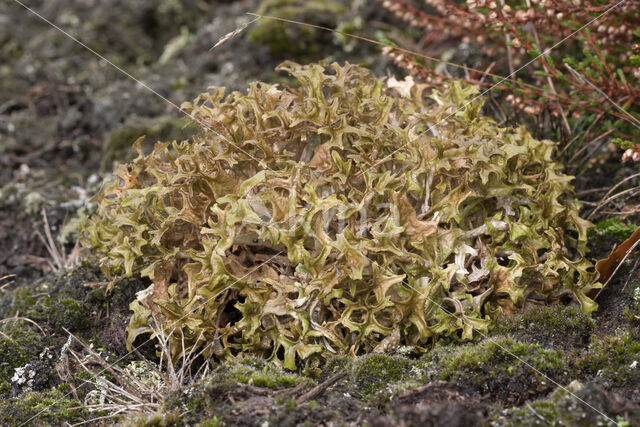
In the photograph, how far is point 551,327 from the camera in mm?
2584

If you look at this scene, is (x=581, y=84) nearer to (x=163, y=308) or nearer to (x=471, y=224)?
(x=471, y=224)

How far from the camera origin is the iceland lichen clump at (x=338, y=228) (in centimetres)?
259

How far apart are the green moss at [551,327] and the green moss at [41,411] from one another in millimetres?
1907

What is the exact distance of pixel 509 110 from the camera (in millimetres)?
4059

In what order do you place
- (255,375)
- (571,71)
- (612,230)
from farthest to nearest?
(571,71) < (612,230) < (255,375)

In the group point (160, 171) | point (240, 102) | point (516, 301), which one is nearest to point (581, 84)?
point (516, 301)

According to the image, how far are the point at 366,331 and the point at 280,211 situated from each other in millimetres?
669

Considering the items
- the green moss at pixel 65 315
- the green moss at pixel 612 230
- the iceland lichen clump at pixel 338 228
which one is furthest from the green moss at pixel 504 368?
the green moss at pixel 65 315

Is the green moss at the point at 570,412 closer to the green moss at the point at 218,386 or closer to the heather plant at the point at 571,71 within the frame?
the green moss at the point at 218,386

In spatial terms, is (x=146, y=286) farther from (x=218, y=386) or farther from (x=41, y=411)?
(x=218, y=386)

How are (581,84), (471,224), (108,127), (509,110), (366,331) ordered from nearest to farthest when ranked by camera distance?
(366,331), (471,224), (581,84), (509,110), (108,127)

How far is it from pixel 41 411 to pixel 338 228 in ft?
5.09

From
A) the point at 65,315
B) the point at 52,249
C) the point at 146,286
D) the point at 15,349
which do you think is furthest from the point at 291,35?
the point at 15,349

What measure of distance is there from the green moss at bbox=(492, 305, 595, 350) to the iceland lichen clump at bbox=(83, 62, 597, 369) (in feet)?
0.36
